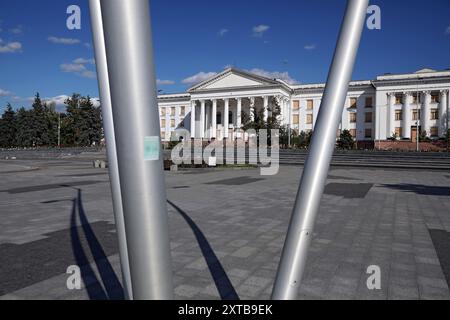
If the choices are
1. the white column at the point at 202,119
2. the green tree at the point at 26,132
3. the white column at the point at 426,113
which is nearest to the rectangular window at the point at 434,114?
the white column at the point at 426,113

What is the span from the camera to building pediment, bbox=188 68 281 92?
65438mm

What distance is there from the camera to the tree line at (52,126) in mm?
69000

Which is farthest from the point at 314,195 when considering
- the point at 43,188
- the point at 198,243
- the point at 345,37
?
the point at 43,188

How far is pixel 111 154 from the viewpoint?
2523 mm

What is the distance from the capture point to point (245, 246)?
5.88m

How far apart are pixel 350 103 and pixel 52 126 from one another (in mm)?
61289

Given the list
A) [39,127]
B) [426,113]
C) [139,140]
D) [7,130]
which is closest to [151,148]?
[139,140]

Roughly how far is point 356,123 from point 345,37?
70706 mm

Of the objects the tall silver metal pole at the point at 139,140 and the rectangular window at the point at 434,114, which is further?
the rectangular window at the point at 434,114

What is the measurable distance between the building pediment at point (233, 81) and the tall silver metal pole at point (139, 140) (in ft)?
212

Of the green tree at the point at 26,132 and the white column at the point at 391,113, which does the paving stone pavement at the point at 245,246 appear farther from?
the green tree at the point at 26,132

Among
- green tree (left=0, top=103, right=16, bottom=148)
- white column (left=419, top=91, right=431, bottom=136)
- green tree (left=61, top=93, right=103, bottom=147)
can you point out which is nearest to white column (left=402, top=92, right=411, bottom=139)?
white column (left=419, top=91, right=431, bottom=136)

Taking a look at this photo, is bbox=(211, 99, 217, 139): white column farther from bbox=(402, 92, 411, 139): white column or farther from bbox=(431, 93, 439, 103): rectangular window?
bbox=(431, 93, 439, 103): rectangular window
